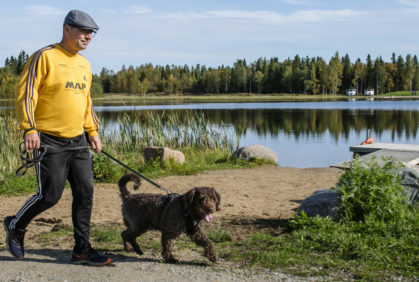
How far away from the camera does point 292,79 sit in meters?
118

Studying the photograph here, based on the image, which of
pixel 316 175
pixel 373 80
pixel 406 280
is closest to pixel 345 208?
pixel 406 280

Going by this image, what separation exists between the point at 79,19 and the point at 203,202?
2.03 metres

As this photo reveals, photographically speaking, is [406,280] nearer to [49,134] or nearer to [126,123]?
[49,134]

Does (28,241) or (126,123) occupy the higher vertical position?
(126,123)

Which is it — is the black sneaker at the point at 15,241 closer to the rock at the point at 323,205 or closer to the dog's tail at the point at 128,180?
the dog's tail at the point at 128,180

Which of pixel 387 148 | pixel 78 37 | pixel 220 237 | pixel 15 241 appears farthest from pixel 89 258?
pixel 387 148

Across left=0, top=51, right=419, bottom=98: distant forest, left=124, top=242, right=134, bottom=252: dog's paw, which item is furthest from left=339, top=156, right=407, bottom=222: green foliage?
left=0, top=51, right=419, bottom=98: distant forest

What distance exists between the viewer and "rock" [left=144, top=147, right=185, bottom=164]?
38.0 feet

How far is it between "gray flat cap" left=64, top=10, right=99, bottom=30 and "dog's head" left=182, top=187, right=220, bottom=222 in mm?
1820

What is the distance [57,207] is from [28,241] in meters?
2.11

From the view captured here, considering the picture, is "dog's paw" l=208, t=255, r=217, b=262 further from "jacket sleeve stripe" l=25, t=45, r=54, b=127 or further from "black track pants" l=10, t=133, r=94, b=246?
"jacket sleeve stripe" l=25, t=45, r=54, b=127

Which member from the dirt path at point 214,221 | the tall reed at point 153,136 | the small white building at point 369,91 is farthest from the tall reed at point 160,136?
the small white building at point 369,91

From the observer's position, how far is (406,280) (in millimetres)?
3814

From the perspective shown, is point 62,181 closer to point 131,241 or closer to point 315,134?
point 131,241
